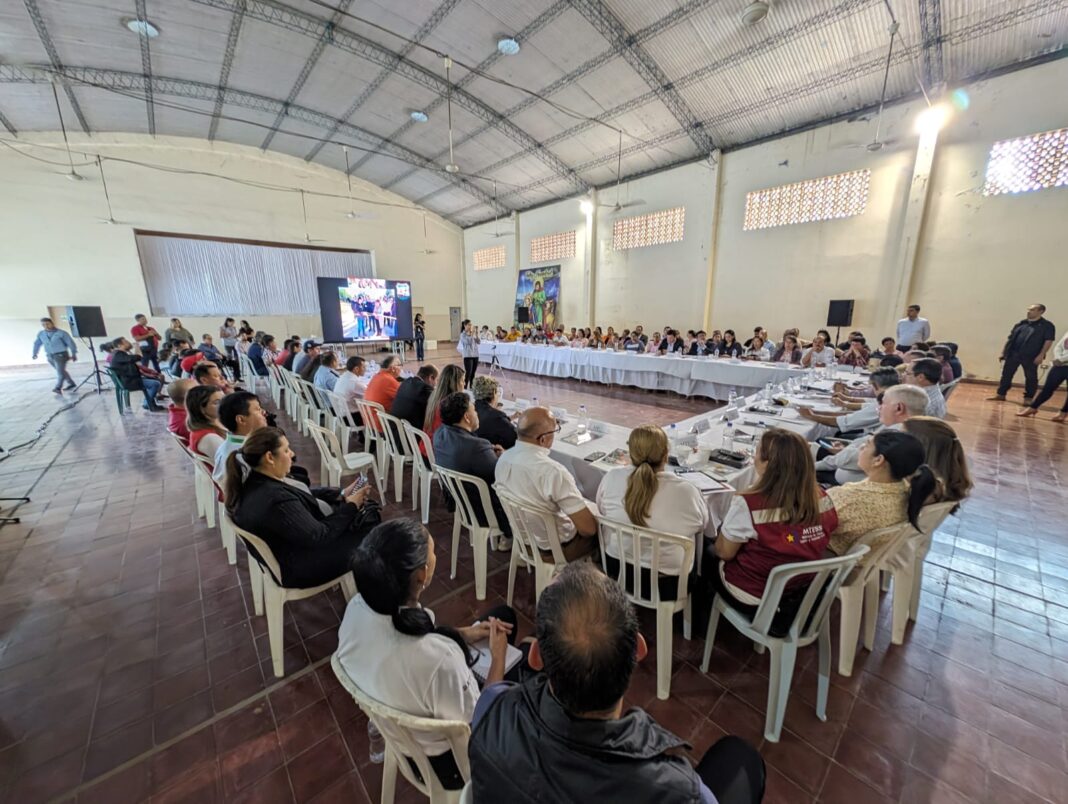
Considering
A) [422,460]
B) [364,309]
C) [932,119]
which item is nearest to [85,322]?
[364,309]

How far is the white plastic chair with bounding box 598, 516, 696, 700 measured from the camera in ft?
5.03

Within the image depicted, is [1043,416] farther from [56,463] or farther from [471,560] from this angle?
[56,463]

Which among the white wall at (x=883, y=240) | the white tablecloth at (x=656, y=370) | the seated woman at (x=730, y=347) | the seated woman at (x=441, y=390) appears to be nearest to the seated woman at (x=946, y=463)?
the seated woman at (x=441, y=390)

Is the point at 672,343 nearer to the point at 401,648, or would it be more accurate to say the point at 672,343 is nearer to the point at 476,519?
the point at 476,519

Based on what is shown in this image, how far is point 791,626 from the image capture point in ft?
4.81

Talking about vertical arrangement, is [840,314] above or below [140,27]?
below

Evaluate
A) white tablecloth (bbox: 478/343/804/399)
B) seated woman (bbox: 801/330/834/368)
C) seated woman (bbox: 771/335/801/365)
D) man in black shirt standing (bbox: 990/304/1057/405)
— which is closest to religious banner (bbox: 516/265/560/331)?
white tablecloth (bbox: 478/343/804/399)

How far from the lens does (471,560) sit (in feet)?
8.70

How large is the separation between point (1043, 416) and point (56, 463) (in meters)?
12.1

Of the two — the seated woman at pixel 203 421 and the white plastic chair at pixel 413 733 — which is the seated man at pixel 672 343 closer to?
the seated woman at pixel 203 421

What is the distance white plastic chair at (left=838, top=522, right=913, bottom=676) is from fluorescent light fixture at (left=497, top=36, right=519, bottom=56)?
29.4 feet

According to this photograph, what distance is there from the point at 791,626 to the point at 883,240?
9269mm

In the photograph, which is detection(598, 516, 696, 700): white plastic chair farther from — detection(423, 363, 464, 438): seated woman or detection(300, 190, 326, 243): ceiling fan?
detection(300, 190, 326, 243): ceiling fan

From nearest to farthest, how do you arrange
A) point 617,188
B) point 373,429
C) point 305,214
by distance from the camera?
point 373,429 < point 617,188 < point 305,214
